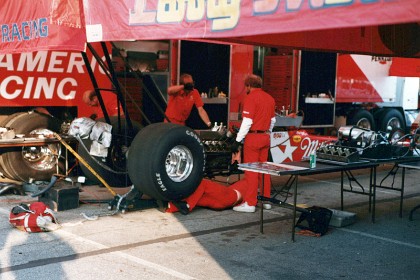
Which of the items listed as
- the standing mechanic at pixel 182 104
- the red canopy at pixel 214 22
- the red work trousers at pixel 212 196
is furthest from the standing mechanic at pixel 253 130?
the standing mechanic at pixel 182 104

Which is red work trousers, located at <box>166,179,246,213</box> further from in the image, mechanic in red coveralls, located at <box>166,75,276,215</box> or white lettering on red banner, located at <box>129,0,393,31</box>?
white lettering on red banner, located at <box>129,0,393,31</box>

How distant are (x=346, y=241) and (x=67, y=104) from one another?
17.5 ft

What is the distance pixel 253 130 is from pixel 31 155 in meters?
3.86

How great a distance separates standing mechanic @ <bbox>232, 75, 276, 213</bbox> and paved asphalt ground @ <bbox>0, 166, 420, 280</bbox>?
0.89 feet

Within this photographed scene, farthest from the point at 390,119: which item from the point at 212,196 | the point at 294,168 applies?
the point at 294,168

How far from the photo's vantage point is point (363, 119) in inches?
613

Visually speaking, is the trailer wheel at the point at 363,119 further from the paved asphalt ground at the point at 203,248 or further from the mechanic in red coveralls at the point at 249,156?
the mechanic in red coveralls at the point at 249,156

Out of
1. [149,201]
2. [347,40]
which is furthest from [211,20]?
[347,40]

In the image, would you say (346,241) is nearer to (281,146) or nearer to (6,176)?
(281,146)

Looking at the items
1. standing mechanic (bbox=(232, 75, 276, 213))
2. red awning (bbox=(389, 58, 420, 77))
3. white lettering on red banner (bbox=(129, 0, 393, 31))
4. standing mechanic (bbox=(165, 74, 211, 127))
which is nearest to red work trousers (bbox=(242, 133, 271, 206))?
standing mechanic (bbox=(232, 75, 276, 213))

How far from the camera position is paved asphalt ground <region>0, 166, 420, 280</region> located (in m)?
5.53

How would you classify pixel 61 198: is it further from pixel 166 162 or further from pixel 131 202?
pixel 166 162

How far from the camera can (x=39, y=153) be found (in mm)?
9836

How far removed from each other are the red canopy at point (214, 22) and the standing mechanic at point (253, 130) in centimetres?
86
